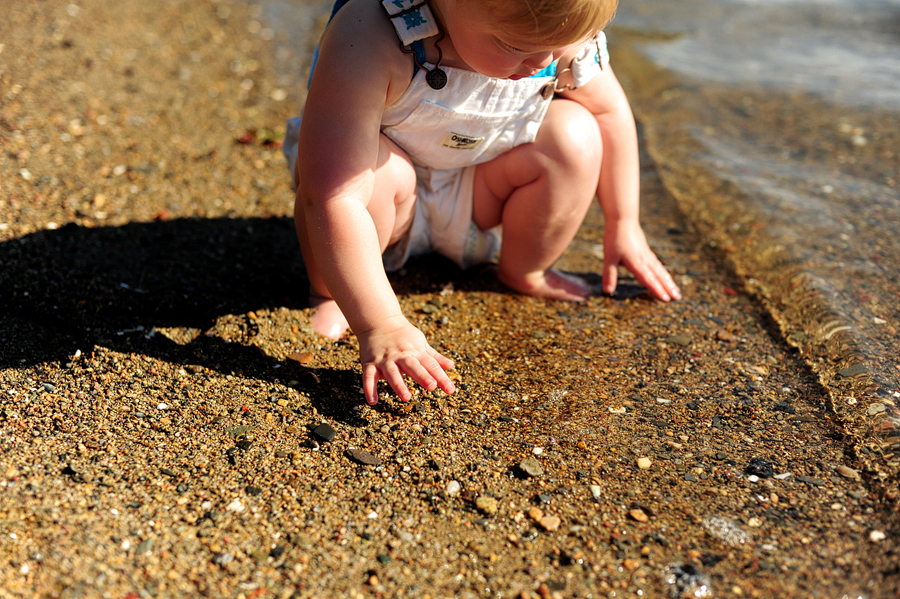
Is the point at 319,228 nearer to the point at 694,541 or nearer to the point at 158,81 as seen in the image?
the point at 694,541

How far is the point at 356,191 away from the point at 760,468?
1.22m

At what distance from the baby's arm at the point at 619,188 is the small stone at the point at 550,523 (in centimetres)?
115

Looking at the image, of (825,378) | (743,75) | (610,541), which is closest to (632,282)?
(825,378)

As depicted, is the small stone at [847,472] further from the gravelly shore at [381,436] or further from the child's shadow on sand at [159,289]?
the child's shadow on sand at [159,289]

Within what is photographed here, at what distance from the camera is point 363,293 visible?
1.94 m

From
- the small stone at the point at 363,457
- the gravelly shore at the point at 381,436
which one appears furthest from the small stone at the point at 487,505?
the small stone at the point at 363,457

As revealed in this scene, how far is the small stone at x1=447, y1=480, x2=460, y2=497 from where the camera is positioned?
1.72 m

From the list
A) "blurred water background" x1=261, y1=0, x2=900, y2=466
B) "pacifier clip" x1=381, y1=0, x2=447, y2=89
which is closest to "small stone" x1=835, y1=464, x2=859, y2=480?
"blurred water background" x1=261, y1=0, x2=900, y2=466

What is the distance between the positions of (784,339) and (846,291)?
40 centimetres

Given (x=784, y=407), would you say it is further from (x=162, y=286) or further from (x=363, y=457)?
(x=162, y=286)

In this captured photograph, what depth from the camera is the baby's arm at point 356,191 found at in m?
1.88

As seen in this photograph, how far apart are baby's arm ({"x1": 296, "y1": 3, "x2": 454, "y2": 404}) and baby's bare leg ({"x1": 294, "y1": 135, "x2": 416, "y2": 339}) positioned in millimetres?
164

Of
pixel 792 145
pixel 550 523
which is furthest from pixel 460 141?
pixel 792 145

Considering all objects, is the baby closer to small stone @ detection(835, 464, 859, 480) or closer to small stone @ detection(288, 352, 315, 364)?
small stone @ detection(288, 352, 315, 364)
